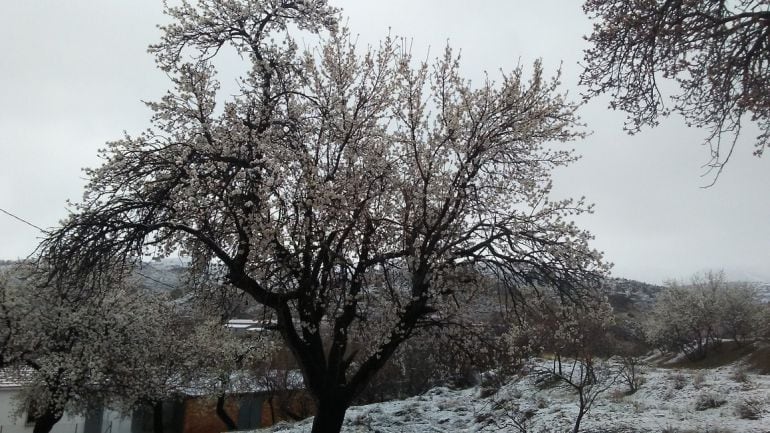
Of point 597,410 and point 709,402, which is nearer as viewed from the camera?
point 709,402

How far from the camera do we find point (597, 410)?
1159cm

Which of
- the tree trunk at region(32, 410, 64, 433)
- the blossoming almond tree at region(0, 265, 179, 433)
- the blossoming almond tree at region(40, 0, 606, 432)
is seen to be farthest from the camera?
the tree trunk at region(32, 410, 64, 433)

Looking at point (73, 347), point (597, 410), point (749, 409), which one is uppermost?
point (73, 347)

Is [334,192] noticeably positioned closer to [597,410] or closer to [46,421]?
[597,410]

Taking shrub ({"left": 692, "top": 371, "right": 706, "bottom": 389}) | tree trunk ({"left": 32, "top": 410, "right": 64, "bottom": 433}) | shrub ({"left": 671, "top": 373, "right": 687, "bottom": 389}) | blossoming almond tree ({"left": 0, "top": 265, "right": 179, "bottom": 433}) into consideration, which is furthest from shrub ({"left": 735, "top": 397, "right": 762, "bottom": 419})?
tree trunk ({"left": 32, "top": 410, "right": 64, "bottom": 433})

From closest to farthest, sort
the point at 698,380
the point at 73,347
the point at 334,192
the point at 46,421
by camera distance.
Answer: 1. the point at 334,192
2. the point at 698,380
3. the point at 73,347
4. the point at 46,421

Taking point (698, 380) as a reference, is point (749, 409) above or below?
below

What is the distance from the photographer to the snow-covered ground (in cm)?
983

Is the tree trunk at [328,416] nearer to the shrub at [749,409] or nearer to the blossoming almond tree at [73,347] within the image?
the shrub at [749,409]

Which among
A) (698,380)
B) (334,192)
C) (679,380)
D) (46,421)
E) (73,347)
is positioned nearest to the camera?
(334,192)

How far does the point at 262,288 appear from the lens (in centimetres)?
953

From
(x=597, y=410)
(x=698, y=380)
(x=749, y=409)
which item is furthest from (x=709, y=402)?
(x=698, y=380)

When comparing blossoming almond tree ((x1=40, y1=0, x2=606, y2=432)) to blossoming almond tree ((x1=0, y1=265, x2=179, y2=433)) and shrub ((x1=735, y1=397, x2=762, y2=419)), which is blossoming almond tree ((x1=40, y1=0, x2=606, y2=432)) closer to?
shrub ((x1=735, y1=397, x2=762, y2=419))

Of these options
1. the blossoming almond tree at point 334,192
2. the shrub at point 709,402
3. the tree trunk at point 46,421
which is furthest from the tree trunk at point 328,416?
the tree trunk at point 46,421
